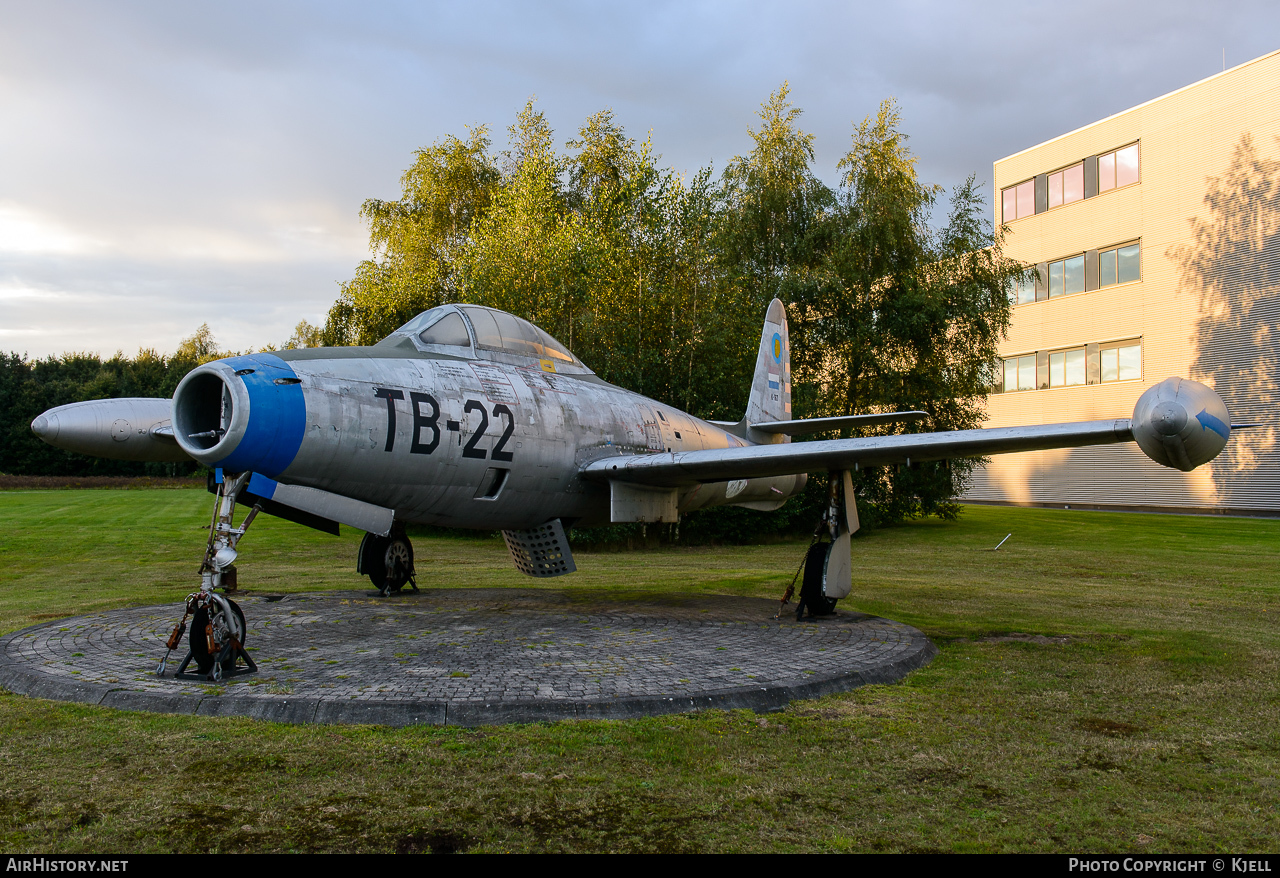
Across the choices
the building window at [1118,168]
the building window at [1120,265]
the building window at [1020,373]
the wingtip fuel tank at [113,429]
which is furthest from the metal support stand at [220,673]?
the building window at [1020,373]

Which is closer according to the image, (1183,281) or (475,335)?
(475,335)

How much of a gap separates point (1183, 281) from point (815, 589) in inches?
1372

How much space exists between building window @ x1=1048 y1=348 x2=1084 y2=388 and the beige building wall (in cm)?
49

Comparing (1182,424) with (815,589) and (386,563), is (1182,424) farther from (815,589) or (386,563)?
(386,563)

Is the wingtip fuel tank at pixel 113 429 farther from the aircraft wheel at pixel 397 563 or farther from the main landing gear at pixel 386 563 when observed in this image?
the aircraft wheel at pixel 397 563

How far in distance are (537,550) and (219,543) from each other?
4.15 m

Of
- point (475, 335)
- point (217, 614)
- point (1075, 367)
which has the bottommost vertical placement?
point (217, 614)

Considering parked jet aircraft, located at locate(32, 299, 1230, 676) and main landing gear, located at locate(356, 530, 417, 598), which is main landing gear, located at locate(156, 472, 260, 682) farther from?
main landing gear, located at locate(356, 530, 417, 598)

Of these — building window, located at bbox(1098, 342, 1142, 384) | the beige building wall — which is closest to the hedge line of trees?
the beige building wall

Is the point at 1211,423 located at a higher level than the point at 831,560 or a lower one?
higher

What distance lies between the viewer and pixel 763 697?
6258mm

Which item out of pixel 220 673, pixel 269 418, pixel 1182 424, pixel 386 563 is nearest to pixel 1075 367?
pixel 1182 424

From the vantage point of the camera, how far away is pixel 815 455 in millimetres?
9148

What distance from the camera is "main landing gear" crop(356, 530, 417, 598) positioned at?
11.4 metres
